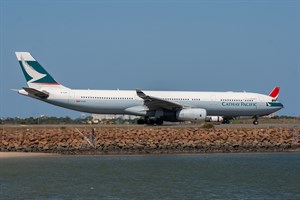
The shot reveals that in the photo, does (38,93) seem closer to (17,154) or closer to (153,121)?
(153,121)

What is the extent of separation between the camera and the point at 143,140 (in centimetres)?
4788

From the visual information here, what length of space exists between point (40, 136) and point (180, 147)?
1016 centimetres

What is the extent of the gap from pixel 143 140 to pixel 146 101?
7.75 m

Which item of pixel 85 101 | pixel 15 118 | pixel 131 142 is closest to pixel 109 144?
pixel 131 142

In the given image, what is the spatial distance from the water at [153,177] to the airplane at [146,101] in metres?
10.7

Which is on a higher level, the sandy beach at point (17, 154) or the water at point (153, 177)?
the sandy beach at point (17, 154)

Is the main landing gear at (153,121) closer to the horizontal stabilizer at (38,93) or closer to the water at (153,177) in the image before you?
the horizontal stabilizer at (38,93)

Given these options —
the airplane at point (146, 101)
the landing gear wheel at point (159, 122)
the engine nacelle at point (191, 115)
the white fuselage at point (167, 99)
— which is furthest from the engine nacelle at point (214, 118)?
the engine nacelle at point (191, 115)

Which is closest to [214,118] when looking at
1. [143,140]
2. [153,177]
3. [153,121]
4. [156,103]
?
[153,121]

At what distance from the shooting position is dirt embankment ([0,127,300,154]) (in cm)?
4678

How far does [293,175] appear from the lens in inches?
1384

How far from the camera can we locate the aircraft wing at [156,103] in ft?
178

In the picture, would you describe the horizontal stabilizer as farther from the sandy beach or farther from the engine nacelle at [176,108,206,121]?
the engine nacelle at [176,108,206,121]

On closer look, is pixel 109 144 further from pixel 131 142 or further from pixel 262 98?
pixel 262 98
